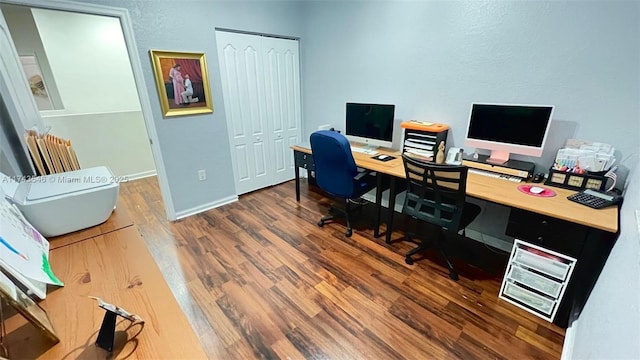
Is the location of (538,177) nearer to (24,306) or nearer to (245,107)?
(24,306)

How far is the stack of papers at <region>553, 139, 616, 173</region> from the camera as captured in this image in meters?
1.67

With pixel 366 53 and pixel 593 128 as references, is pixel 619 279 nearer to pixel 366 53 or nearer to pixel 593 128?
pixel 593 128

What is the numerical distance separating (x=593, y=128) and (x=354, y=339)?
2.18 meters

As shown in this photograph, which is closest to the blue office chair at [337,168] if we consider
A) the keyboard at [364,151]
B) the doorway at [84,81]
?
the keyboard at [364,151]

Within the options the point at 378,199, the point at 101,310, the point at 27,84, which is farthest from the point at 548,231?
the point at 27,84

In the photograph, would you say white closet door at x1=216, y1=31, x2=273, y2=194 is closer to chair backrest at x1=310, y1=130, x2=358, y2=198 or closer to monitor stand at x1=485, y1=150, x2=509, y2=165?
chair backrest at x1=310, y1=130, x2=358, y2=198

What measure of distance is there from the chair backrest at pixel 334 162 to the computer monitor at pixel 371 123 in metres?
0.67

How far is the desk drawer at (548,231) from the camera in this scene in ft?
4.88

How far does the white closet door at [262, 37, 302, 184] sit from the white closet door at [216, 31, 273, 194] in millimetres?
108

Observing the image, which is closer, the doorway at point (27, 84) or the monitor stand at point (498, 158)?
the doorway at point (27, 84)

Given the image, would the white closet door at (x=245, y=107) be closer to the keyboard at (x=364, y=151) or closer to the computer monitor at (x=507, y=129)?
the keyboard at (x=364, y=151)

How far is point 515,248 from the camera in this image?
1.71 m

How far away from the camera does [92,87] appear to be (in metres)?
4.00

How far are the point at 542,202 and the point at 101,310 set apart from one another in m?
2.24
